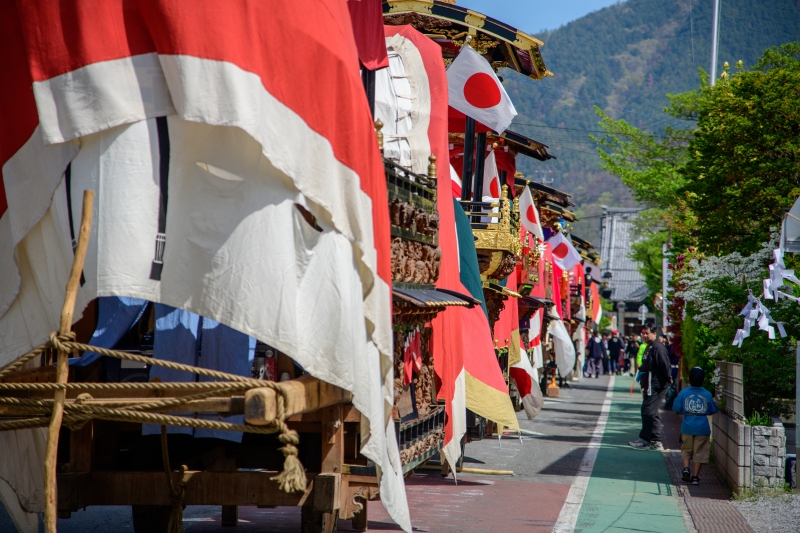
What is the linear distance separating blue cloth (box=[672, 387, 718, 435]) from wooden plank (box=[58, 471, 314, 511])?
8.85m

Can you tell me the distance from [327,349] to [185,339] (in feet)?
5.16

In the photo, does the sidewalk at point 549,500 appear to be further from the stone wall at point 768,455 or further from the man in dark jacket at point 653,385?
the stone wall at point 768,455

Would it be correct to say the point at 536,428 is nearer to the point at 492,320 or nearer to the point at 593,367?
the point at 492,320

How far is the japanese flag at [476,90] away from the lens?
14.8 m

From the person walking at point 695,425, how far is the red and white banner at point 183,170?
9.34 meters


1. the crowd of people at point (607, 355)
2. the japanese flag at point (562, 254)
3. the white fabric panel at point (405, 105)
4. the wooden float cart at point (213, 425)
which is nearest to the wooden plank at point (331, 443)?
the wooden float cart at point (213, 425)

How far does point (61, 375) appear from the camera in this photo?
16.8 feet

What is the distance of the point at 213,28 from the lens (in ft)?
18.2

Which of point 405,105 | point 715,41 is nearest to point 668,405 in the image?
point 715,41

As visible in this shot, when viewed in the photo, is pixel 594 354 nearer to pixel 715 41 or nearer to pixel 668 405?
pixel 715 41

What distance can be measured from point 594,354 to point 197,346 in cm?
4517

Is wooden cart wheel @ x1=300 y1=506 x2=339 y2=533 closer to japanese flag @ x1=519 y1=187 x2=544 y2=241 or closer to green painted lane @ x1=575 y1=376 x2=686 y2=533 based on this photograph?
green painted lane @ x1=575 y1=376 x2=686 y2=533

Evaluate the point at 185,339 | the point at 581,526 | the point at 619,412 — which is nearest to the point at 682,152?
the point at 619,412

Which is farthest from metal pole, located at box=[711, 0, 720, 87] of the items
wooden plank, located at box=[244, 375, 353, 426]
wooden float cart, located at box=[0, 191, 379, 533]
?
wooden plank, located at box=[244, 375, 353, 426]
